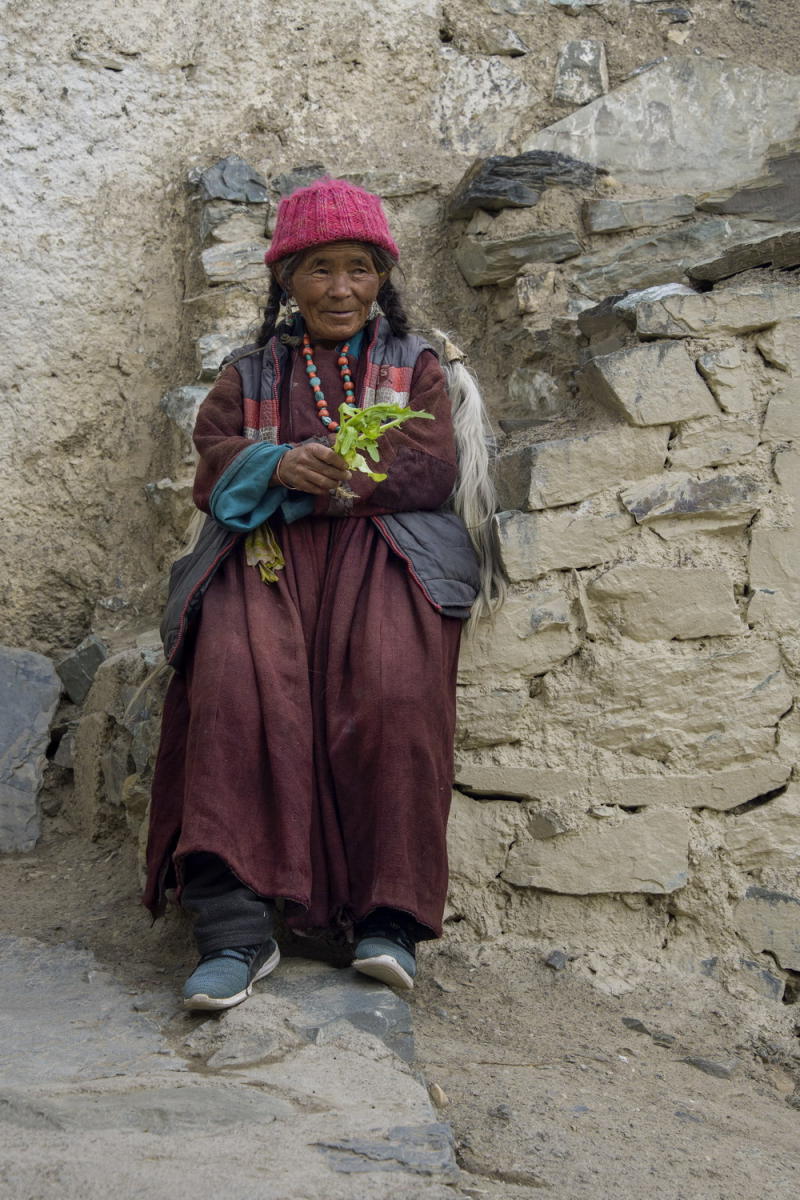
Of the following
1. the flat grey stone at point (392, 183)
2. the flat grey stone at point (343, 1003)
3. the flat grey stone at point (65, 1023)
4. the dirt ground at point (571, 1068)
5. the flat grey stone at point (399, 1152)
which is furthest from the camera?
the flat grey stone at point (392, 183)

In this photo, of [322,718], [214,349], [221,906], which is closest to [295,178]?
[214,349]

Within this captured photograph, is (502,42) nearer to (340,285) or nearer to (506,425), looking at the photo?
(506,425)

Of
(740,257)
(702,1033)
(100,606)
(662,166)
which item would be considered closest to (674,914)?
(702,1033)

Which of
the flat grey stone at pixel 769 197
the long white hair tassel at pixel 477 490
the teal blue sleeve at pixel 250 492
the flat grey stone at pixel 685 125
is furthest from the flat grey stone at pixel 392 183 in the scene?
the teal blue sleeve at pixel 250 492

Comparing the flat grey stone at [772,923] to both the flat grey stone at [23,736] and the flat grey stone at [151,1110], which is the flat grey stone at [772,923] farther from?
A: the flat grey stone at [23,736]

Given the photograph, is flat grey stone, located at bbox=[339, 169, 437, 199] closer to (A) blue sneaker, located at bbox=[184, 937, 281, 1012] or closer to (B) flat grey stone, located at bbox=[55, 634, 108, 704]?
(B) flat grey stone, located at bbox=[55, 634, 108, 704]

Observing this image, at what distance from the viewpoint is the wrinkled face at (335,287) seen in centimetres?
290

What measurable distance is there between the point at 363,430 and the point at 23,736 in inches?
69.8

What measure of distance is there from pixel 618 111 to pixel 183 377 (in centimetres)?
177

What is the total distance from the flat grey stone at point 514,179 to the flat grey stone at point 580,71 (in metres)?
0.39

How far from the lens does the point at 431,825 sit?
2639 mm

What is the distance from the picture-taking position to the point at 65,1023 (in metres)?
2.51

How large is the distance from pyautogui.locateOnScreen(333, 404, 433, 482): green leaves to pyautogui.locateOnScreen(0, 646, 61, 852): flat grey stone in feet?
5.44

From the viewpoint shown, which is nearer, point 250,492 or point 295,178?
point 250,492
